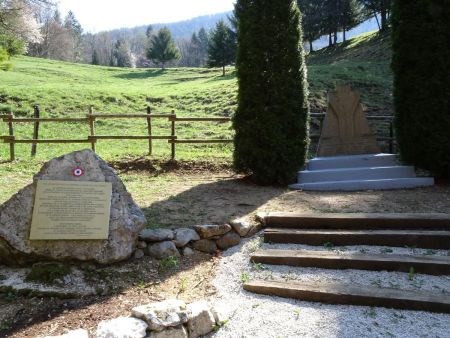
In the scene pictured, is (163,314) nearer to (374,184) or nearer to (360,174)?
(374,184)

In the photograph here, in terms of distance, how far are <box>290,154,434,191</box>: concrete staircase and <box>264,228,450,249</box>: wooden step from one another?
240cm

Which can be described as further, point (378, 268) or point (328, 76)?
point (328, 76)

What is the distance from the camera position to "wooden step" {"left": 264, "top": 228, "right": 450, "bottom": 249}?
4926 mm

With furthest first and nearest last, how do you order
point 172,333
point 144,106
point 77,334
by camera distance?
point 144,106, point 172,333, point 77,334

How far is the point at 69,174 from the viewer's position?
4551mm

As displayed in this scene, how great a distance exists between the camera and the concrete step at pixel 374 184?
24.7 feet

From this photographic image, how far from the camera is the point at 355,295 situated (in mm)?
3910

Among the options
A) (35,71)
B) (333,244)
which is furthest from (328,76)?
(35,71)

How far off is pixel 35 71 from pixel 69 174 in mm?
33015

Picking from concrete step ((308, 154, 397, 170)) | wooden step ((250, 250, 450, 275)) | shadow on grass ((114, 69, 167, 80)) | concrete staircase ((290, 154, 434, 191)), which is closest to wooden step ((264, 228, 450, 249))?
wooden step ((250, 250, 450, 275))

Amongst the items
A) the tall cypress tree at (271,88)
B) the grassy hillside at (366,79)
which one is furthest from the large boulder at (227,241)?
the grassy hillside at (366,79)

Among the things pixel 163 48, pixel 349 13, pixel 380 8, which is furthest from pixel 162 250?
pixel 163 48

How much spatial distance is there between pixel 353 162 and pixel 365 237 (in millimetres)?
3365

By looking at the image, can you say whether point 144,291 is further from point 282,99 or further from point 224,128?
point 224,128
